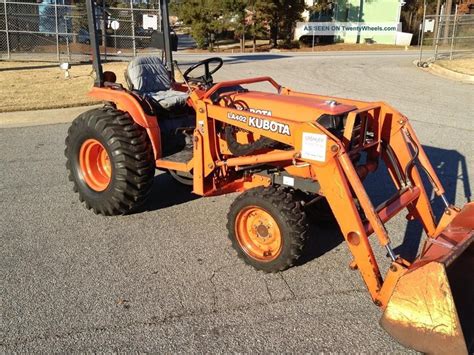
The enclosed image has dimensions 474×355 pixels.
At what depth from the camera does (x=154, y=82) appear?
5.35m

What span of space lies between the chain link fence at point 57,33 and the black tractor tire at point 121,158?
13.3 m

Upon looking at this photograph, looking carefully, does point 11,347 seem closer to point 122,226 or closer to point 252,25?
point 122,226

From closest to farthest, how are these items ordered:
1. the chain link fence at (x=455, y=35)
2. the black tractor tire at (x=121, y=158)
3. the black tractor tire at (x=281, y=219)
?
the black tractor tire at (x=281, y=219)
the black tractor tire at (x=121, y=158)
the chain link fence at (x=455, y=35)

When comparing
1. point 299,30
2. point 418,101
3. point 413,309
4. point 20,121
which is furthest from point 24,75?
point 299,30

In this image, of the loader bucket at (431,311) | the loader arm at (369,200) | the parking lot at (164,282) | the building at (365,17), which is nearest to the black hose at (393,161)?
the loader arm at (369,200)

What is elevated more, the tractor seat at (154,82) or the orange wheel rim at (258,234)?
the tractor seat at (154,82)

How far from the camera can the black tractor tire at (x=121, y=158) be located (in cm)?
447

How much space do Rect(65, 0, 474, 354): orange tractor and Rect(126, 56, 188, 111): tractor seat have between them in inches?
0.5

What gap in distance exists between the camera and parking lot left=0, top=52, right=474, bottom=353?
3062mm

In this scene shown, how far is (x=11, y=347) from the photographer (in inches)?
117

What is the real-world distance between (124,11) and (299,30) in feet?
67.9

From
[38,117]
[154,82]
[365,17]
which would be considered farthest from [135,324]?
[365,17]

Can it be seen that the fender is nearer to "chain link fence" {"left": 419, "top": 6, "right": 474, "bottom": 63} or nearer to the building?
"chain link fence" {"left": 419, "top": 6, "right": 474, "bottom": 63}

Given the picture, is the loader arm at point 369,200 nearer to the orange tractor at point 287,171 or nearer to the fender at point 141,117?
the orange tractor at point 287,171
